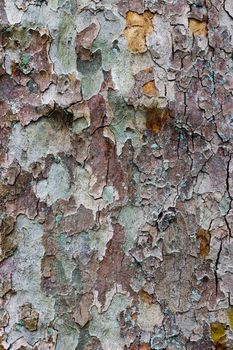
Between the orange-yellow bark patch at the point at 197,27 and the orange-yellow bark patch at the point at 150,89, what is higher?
the orange-yellow bark patch at the point at 197,27

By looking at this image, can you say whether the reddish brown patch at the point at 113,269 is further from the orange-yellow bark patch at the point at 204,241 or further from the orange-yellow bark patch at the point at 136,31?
the orange-yellow bark patch at the point at 136,31

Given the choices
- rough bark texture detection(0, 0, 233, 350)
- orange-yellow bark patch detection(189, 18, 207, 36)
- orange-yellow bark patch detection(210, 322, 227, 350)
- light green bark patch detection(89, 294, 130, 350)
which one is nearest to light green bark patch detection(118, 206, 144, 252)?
rough bark texture detection(0, 0, 233, 350)

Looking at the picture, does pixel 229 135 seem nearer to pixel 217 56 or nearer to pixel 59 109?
pixel 217 56

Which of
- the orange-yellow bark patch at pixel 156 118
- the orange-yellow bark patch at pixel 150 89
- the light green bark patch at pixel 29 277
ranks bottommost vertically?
the light green bark patch at pixel 29 277

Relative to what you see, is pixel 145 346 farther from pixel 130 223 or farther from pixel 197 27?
pixel 197 27

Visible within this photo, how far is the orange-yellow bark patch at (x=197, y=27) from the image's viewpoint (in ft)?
5.01

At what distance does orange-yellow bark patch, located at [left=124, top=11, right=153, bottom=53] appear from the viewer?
149cm

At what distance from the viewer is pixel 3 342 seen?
4.83ft

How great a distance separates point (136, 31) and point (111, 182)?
0.32 m

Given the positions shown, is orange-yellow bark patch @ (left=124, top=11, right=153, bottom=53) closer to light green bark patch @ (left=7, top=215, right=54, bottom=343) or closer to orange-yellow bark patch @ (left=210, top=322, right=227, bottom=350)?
light green bark patch @ (left=7, top=215, right=54, bottom=343)

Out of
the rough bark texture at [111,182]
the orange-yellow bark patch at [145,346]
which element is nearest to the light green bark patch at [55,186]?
the rough bark texture at [111,182]

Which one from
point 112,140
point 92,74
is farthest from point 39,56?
point 112,140

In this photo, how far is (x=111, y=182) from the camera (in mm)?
1476

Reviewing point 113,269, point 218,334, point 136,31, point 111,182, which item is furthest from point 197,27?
point 218,334
